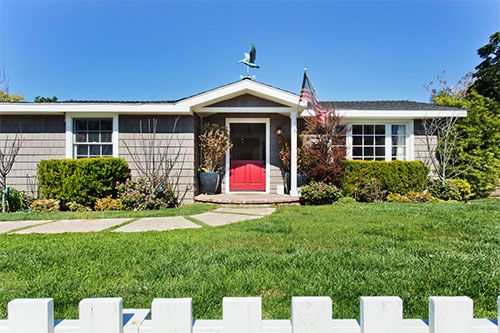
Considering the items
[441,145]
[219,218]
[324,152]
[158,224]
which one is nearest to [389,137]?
[441,145]

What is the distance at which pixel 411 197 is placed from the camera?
8.51 meters

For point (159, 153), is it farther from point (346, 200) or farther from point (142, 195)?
point (346, 200)

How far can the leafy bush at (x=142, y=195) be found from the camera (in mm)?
7609

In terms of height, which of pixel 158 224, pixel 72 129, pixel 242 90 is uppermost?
pixel 242 90

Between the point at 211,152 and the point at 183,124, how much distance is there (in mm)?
1192

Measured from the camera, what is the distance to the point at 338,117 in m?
8.77

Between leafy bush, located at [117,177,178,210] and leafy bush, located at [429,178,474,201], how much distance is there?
7.86 meters

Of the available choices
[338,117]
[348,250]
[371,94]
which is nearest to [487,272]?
[348,250]

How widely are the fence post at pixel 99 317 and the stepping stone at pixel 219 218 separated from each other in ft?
13.0

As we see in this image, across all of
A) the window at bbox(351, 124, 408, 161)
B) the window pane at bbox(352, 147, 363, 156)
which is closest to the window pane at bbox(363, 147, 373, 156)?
the window at bbox(351, 124, 408, 161)

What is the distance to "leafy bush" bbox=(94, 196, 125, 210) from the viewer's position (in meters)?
7.74

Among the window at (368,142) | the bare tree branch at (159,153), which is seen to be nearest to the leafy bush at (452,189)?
the window at (368,142)

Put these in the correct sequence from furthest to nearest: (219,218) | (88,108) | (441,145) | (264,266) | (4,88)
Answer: (4,88)
(441,145)
(88,108)
(219,218)
(264,266)

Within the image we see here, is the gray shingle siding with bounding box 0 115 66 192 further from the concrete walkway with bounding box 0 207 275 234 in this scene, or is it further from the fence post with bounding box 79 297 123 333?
the fence post with bounding box 79 297 123 333
